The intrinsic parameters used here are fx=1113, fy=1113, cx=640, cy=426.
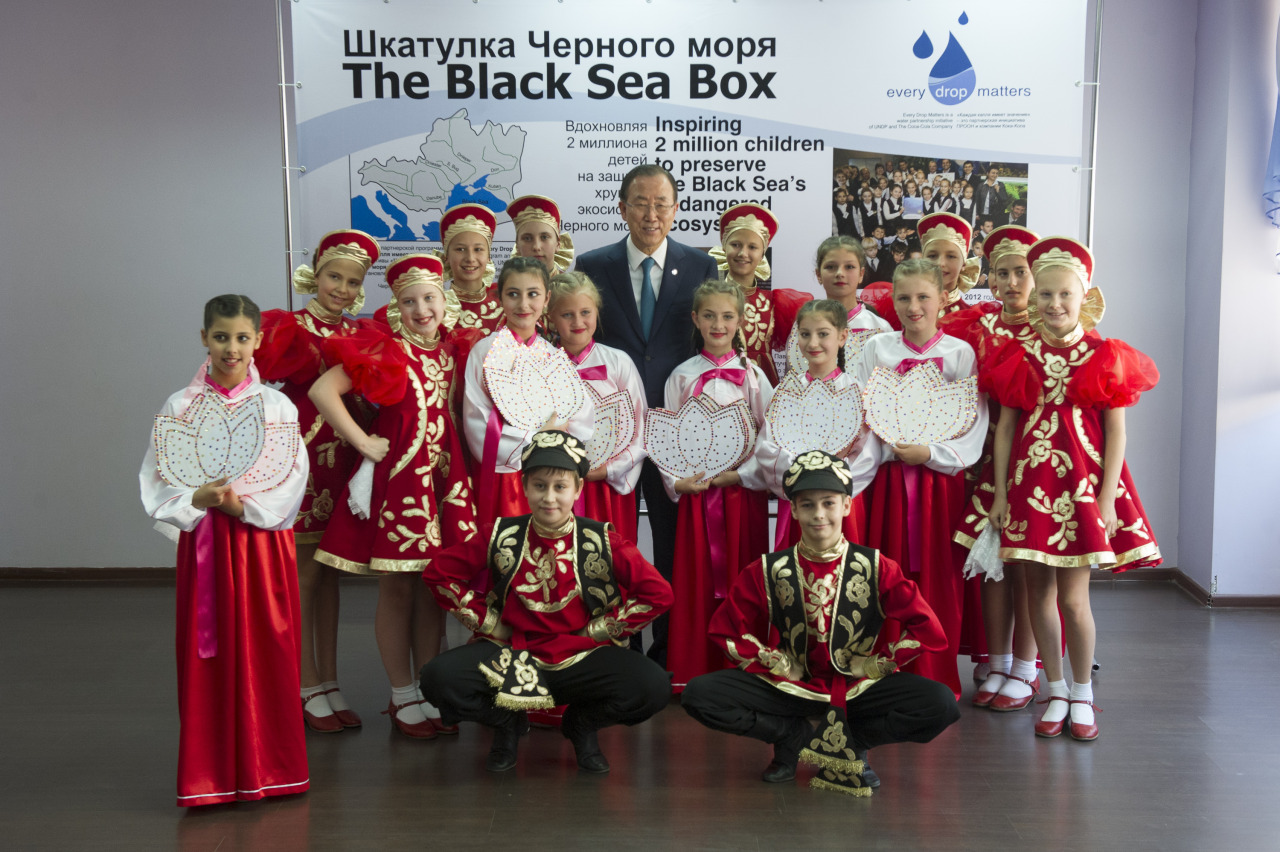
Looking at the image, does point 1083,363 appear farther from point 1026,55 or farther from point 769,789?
point 1026,55

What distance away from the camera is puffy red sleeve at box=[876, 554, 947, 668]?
3.09m

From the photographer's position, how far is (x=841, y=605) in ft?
10.4

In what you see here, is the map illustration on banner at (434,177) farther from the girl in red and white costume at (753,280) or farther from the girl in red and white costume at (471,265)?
the girl in red and white costume at (753,280)

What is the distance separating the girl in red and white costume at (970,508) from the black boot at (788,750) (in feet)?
3.14

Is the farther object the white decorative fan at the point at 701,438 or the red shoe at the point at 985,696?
the red shoe at the point at 985,696

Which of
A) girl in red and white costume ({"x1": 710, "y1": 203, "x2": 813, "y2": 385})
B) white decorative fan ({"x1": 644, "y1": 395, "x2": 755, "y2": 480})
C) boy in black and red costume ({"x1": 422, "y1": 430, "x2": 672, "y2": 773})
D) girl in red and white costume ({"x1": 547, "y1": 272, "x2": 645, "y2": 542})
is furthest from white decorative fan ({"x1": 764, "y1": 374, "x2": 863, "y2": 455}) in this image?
boy in black and red costume ({"x1": 422, "y1": 430, "x2": 672, "y2": 773})

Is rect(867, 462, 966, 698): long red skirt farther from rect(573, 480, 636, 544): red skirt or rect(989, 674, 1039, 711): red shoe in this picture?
rect(573, 480, 636, 544): red skirt

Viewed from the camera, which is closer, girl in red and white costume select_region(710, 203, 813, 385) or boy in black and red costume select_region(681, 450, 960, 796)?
boy in black and red costume select_region(681, 450, 960, 796)

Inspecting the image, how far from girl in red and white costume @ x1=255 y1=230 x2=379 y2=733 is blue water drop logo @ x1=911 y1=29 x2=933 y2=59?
2.65m

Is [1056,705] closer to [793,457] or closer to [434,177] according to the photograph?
[793,457]

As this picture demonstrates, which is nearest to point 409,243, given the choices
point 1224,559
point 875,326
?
point 875,326

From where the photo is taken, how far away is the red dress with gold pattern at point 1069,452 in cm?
350

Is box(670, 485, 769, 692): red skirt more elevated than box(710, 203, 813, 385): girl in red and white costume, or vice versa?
box(710, 203, 813, 385): girl in red and white costume

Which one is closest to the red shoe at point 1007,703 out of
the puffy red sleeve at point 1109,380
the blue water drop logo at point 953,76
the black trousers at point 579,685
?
the puffy red sleeve at point 1109,380
